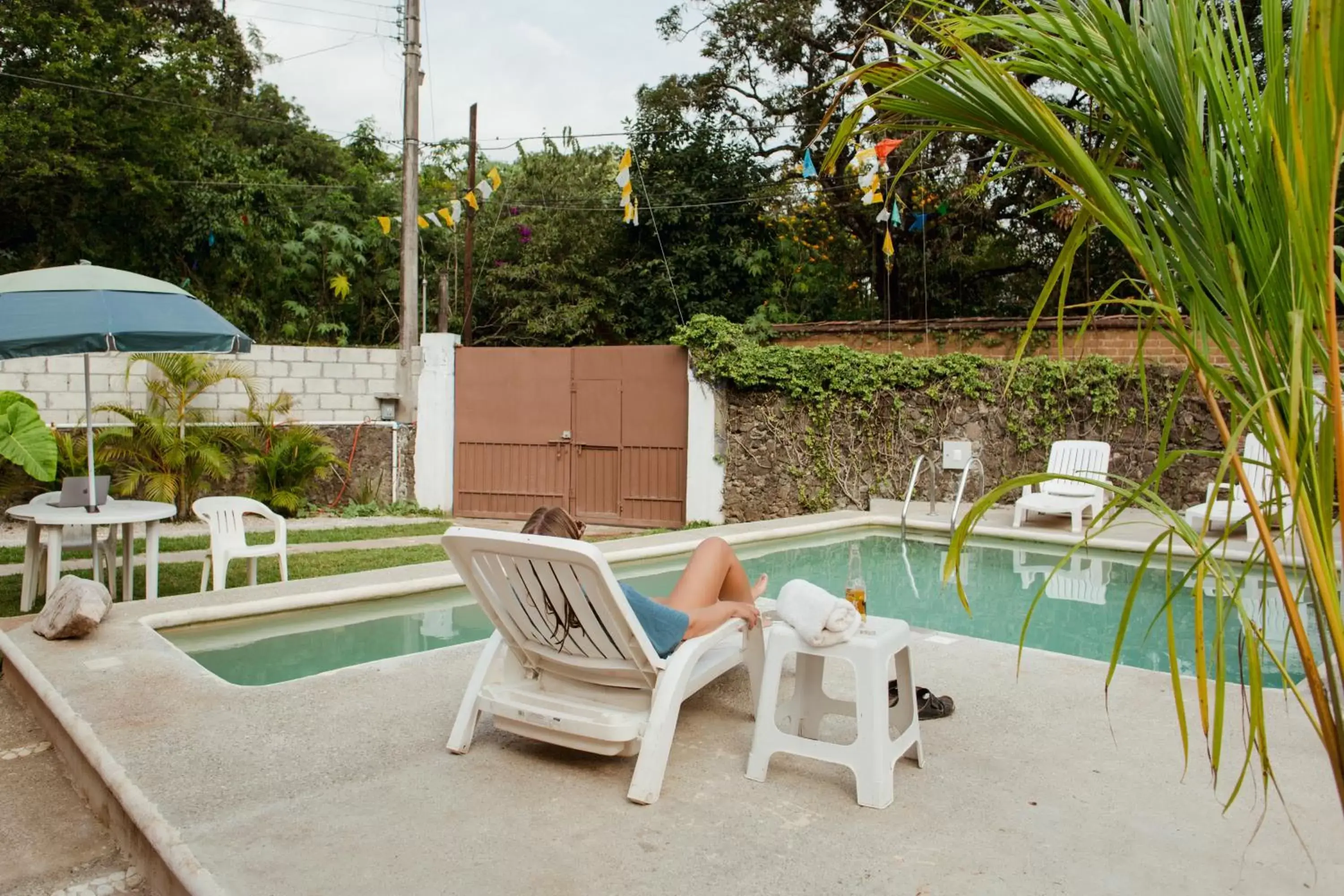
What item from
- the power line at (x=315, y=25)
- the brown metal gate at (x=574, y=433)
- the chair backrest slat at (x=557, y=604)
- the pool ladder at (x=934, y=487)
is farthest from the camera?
the power line at (x=315, y=25)

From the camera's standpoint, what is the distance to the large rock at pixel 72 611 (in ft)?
13.9

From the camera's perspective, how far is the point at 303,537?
889cm

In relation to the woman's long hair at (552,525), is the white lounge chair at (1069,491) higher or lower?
lower

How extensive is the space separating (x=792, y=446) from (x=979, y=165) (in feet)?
20.6

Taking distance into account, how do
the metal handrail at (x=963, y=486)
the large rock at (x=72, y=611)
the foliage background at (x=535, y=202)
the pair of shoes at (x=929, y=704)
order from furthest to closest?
the foliage background at (x=535, y=202), the metal handrail at (x=963, y=486), the large rock at (x=72, y=611), the pair of shoes at (x=929, y=704)

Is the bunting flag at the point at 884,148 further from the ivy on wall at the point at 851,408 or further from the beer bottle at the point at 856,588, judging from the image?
the beer bottle at the point at 856,588

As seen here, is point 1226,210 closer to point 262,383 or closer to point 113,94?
point 262,383

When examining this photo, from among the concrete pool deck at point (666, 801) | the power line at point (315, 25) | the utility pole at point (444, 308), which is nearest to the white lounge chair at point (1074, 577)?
the concrete pool deck at point (666, 801)

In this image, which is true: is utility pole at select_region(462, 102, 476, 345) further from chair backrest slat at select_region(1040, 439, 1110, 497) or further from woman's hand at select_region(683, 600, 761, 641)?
woman's hand at select_region(683, 600, 761, 641)

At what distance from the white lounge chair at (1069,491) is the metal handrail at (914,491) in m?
0.75

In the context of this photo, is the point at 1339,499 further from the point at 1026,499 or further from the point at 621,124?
the point at 621,124

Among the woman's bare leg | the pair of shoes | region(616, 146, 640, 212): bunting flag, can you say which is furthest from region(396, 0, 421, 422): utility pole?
the pair of shoes

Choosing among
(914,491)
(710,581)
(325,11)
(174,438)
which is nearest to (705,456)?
(914,491)

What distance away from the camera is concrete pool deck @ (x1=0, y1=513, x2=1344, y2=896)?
2.33 meters
